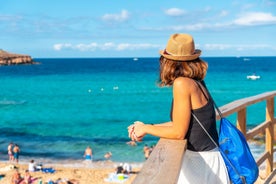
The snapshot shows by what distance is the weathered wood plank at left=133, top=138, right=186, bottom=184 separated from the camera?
1.50 m

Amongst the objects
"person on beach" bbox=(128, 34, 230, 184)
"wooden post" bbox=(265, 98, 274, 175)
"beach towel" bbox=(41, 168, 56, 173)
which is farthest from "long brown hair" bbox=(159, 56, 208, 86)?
"beach towel" bbox=(41, 168, 56, 173)

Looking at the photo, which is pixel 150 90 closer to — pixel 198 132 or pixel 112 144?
pixel 112 144

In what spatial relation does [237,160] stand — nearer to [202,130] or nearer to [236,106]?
[202,130]

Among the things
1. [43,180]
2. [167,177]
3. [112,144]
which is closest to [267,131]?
[167,177]

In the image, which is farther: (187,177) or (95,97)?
(95,97)

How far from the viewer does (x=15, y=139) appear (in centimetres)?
2416

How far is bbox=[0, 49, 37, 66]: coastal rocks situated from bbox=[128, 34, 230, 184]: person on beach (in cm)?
12698

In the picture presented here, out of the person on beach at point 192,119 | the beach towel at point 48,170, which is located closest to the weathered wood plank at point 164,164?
the person on beach at point 192,119

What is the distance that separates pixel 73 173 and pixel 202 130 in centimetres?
1371

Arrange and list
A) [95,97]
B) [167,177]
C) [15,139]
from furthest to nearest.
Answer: [95,97], [15,139], [167,177]

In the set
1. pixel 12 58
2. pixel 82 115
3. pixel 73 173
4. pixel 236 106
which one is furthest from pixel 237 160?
pixel 12 58

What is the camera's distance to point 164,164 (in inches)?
65.9

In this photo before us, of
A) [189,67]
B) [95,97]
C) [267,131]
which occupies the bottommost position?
[95,97]

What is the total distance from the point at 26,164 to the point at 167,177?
54.8ft
